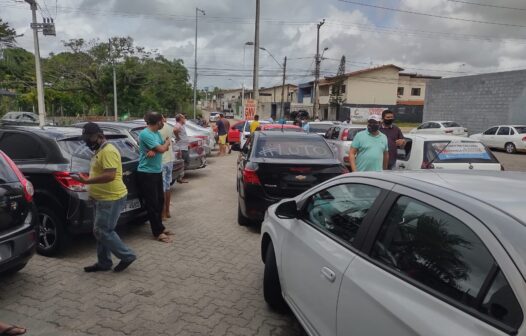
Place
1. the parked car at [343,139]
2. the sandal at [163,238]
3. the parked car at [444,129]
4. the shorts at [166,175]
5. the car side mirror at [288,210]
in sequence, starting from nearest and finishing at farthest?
the car side mirror at [288,210] → the sandal at [163,238] → the shorts at [166,175] → the parked car at [343,139] → the parked car at [444,129]

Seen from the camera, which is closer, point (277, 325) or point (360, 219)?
point (360, 219)

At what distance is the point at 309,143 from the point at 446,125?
71.1 ft

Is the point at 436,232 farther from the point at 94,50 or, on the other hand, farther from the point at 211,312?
the point at 94,50

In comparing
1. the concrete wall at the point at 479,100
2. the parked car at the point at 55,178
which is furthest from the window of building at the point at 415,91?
the parked car at the point at 55,178

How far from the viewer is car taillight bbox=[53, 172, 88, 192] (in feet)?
15.7

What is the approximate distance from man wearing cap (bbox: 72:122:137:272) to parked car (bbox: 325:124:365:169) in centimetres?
Result: 686

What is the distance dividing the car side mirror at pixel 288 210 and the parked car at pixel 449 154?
4.02 metres

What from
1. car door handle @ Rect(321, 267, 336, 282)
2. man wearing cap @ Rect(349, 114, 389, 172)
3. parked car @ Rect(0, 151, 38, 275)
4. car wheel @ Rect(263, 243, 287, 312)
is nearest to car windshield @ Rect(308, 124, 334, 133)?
man wearing cap @ Rect(349, 114, 389, 172)

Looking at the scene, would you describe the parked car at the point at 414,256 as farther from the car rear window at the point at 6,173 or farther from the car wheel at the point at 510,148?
the car wheel at the point at 510,148

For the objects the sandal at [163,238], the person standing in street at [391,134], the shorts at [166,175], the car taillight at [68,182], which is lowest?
the sandal at [163,238]

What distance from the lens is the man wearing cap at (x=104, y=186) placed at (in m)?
4.16

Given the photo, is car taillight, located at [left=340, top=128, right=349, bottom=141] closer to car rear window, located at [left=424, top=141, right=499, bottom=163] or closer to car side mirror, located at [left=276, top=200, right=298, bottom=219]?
car rear window, located at [left=424, top=141, right=499, bottom=163]

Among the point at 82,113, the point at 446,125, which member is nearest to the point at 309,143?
the point at 446,125

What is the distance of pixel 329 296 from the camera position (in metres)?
2.46
